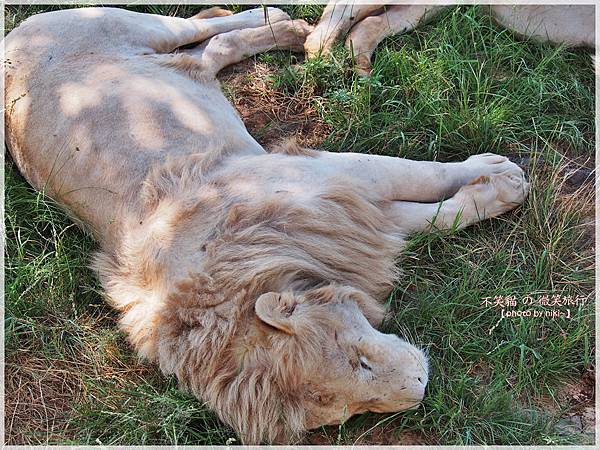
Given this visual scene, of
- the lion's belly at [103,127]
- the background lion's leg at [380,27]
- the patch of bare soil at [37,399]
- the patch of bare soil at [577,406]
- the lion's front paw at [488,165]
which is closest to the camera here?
the patch of bare soil at [577,406]

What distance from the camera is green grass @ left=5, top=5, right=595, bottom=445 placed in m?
3.14

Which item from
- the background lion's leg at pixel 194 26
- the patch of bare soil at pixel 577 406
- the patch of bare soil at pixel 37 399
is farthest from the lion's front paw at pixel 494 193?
the patch of bare soil at pixel 37 399

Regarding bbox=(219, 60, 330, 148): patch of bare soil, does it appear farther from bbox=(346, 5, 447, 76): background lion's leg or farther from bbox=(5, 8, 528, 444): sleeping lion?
bbox=(346, 5, 447, 76): background lion's leg

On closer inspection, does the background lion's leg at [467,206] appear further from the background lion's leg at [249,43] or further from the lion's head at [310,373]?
the background lion's leg at [249,43]

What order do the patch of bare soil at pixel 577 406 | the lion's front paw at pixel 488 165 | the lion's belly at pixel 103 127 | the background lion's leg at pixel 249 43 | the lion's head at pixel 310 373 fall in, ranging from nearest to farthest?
1. the lion's head at pixel 310 373
2. the patch of bare soil at pixel 577 406
3. the lion's belly at pixel 103 127
4. the lion's front paw at pixel 488 165
5. the background lion's leg at pixel 249 43

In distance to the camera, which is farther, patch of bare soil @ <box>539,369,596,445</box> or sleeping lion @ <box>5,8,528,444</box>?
patch of bare soil @ <box>539,369,596,445</box>

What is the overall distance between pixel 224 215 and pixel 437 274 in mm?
970

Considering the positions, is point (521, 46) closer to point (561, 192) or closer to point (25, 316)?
point (561, 192)

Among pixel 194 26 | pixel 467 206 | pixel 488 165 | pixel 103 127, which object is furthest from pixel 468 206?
pixel 194 26

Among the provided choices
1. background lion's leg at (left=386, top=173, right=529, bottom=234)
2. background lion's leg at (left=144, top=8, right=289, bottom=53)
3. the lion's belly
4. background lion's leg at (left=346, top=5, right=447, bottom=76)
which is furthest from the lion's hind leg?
background lion's leg at (left=144, top=8, right=289, bottom=53)

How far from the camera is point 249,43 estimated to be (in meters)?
4.69

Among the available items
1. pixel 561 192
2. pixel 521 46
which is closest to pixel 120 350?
pixel 561 192

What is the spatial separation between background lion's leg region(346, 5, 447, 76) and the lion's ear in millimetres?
1814

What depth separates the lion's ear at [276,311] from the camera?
295 cm
